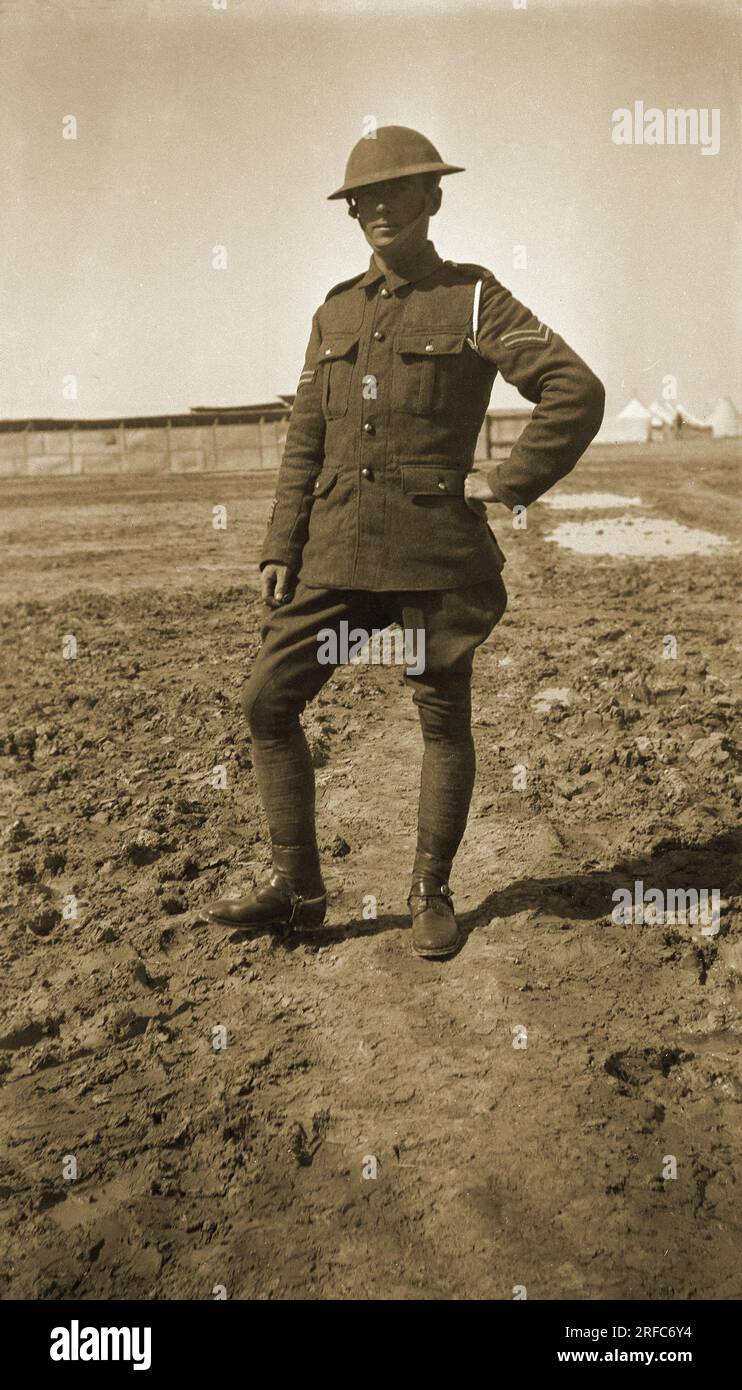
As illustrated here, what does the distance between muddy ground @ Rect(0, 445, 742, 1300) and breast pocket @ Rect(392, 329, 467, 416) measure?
1468mm

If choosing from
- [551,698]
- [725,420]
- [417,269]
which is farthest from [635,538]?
[725,420]

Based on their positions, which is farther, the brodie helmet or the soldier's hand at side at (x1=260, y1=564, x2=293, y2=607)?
the soldier's hand at side at (x1=260, y1=564, x2=293, y2=607)

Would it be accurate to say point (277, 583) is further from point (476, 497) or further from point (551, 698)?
point (551, 698)

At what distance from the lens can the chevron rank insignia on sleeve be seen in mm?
2621

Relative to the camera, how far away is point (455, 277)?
278 cm

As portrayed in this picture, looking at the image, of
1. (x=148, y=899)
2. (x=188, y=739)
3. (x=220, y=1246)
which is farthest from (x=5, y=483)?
(x=220, y=1246)

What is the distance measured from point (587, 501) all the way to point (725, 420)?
92.3 feet

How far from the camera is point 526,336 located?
2.63 metres

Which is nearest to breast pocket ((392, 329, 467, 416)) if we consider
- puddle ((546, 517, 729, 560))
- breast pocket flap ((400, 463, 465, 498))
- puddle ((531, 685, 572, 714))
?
breast pocket flap ((400, 463, 465, 498))

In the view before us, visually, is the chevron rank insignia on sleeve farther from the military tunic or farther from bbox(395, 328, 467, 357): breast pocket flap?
bbox(395, 328, 467, 357): breast pocket flap

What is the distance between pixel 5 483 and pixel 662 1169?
24.7 m

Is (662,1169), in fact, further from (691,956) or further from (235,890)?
(235,890)

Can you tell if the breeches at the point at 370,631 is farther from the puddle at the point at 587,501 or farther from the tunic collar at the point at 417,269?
the puddle at the point at 587,501

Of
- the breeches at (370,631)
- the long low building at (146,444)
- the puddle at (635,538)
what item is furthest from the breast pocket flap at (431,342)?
the long low building at (146,444)
